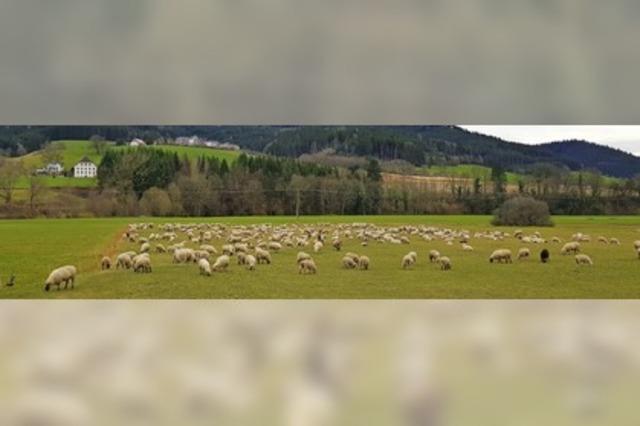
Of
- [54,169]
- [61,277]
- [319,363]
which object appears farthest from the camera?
[54,169]

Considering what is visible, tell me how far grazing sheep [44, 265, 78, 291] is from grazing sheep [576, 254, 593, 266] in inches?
128

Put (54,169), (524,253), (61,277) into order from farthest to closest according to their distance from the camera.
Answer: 1. (54,169)
2. (524,253)
3. (61,277)

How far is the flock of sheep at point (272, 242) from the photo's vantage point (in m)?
5.50

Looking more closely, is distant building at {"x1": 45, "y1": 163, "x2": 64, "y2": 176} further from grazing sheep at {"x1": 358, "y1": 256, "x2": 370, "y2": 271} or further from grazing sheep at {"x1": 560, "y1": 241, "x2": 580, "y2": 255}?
grazing sheep at {"x1": 560, "y1": 241, "x2": 580, "y2": 255}

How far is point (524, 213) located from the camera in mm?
5645

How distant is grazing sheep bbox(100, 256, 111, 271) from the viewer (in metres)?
5.53

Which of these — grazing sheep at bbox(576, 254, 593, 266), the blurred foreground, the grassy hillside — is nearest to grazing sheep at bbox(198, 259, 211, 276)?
the blurred foreground

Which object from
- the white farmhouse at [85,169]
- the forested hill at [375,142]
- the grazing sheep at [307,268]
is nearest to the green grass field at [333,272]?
the grazing sheep at [307,268]

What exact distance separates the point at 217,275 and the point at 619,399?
8.30ft

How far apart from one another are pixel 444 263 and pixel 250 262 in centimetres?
126

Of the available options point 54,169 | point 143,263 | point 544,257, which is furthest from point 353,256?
point 54,169

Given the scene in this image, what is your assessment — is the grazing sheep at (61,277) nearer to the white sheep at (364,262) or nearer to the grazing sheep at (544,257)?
the white sheep at (364,262)

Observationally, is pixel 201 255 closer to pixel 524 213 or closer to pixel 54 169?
pixel 54 169

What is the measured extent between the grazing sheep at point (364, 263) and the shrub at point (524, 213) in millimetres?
900
